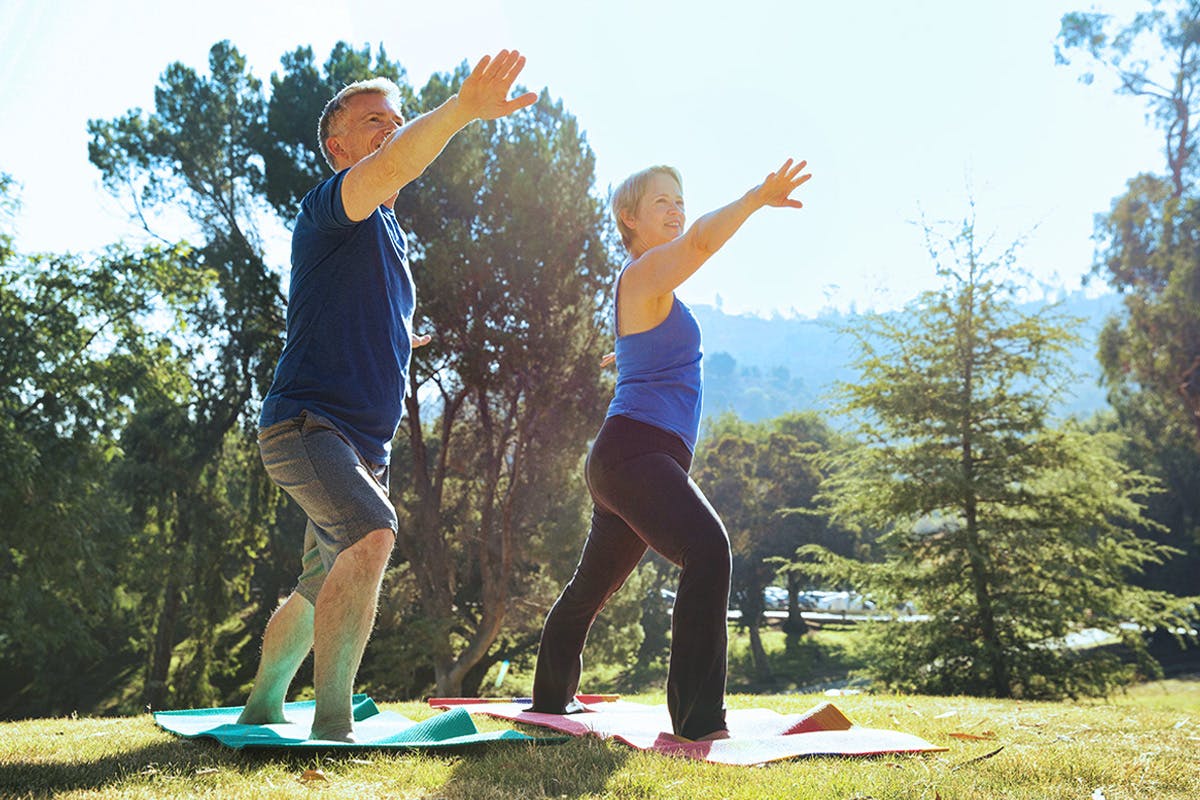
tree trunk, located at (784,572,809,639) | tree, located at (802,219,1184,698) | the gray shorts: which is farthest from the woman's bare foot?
tree trunk, located at (784,572,809,639)

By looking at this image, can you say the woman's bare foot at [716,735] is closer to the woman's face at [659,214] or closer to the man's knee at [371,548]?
the man's knee at [371,548]

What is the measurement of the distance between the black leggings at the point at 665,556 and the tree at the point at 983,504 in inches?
349

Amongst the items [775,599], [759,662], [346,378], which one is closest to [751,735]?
[346,378]

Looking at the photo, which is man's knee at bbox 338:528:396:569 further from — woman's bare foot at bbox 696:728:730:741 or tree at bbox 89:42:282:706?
tree at bbox 89:42:282:706

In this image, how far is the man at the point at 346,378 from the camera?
105 inches

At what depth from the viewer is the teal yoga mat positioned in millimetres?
2725

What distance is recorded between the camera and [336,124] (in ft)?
10.2

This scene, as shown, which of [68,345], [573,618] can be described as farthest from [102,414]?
[573,618]

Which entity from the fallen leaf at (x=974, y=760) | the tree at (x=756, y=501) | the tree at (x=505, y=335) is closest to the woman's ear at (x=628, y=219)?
the fallen leaf at (x=974, y=760)

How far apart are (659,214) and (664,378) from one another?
2.33 feet

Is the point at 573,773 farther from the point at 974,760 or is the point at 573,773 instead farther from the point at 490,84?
the point at 490,84

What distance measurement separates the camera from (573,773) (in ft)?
7.99

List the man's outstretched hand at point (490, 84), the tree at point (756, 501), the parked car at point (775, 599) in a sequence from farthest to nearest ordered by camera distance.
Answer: the parked car at point (775, 599), the tree at point (756, 501), the man's outstretched hand at point (490, 84)

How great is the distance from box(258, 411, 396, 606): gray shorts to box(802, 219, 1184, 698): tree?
10.2 meters
